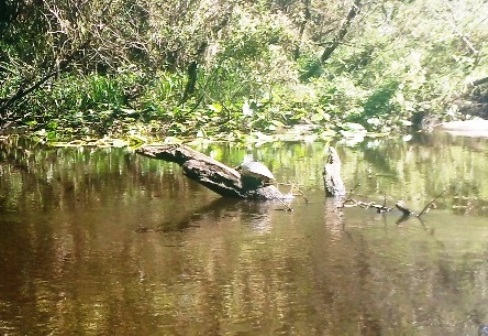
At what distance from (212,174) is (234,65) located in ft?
28.5

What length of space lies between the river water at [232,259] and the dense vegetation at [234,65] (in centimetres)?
349

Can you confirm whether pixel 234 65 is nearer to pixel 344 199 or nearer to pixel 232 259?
pixel 344 199

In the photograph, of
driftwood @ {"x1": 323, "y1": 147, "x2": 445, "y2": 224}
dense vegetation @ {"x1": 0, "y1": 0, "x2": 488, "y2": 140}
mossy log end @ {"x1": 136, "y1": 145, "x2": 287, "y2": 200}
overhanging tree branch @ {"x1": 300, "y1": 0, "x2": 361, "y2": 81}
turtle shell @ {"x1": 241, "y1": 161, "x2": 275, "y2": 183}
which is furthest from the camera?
overhanging tree branch @ {"x1": 300, "y1": 0, "x2": 361, "y2": 81}

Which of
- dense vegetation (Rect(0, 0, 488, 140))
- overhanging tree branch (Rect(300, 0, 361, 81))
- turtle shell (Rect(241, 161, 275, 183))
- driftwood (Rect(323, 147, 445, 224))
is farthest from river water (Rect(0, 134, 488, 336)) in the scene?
overhanging tree branch (Rect(300, 0, 361, 81))

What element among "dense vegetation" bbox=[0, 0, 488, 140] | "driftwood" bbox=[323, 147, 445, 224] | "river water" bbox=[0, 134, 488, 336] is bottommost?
"river water" bbox=[0, 134, 488, 336]

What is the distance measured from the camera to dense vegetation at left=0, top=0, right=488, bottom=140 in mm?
12000

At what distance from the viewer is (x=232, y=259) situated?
16.8 feet

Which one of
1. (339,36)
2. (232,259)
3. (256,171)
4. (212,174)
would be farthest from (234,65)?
(232,259)

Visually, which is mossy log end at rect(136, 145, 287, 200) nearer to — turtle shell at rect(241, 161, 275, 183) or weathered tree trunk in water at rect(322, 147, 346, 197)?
turtle shell at rect(241, 161, 275, 183)

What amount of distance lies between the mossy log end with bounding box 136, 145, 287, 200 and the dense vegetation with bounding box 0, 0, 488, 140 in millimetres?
3579

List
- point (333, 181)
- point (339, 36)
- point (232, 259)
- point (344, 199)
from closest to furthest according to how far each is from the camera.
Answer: point (232, 259), point (344, 199), point (333, 181), point (339, 36)

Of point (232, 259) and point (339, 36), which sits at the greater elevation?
point (339, 36)

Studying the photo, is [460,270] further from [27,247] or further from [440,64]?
[440,64]

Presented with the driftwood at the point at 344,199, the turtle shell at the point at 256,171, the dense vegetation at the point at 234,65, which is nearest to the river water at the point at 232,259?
the driftwood at the point at 344,199
